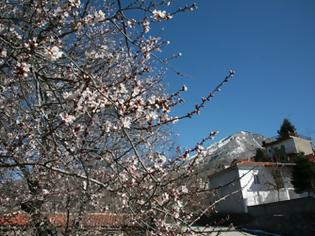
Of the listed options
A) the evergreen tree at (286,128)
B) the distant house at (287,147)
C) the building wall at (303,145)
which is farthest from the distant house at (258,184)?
the evergreen tree at (286,128)

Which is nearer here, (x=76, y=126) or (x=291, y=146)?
(x=76, y=126)

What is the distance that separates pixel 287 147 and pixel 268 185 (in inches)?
476

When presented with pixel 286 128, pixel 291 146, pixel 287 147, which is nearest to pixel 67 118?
pixel 291 146

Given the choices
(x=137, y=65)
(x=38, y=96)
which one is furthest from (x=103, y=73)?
(x=38, y=96)

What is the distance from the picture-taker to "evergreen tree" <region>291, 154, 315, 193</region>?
29.3 metres

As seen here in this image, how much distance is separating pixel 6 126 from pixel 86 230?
162cm

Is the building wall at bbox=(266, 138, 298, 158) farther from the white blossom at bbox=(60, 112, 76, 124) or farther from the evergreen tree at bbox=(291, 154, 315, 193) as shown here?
the white blossom at bbox=(60, 112, 76, 124)

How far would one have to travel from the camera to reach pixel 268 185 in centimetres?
3275

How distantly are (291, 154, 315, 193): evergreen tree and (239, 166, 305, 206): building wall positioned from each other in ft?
5.58

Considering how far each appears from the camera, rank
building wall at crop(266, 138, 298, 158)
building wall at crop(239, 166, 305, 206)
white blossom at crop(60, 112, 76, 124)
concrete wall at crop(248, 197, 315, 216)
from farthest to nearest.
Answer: building wall at crop(266, 138, 298, 158) → building wall at crop(239, 166, 305, 206) → concrete wall at crop(248, 197, 315, 216) → white blossom at crop(60, 112, 76, 124)

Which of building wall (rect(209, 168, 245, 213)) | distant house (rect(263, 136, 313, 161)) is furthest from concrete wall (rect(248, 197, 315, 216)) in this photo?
distant house (rect(263, 136, 313, 161))

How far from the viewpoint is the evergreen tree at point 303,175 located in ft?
96.3

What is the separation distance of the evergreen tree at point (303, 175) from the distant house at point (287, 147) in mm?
10387

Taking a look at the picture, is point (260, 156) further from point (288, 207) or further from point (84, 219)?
point (84, 219)
